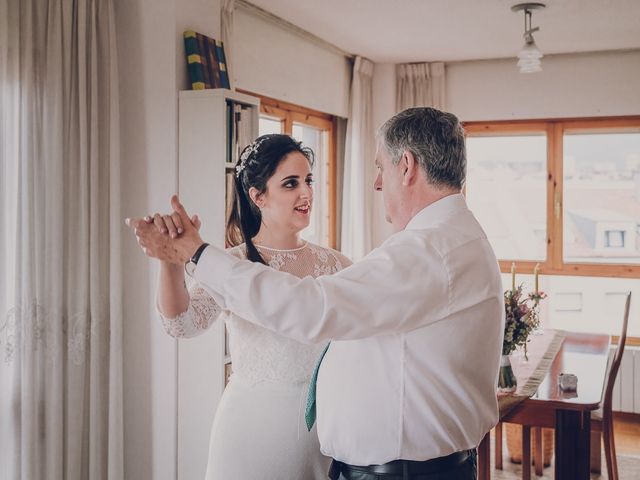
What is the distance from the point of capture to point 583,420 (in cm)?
296

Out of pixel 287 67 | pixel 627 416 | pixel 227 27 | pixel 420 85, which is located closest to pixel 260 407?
pixel 227 27

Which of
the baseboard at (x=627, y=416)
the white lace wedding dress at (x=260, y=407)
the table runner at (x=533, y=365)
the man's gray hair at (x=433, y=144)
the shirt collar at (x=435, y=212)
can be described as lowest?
the baseboard at (x=627, y=416)

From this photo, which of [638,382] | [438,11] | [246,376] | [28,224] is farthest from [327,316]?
[638,382]

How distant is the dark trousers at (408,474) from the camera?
1491 millimetres

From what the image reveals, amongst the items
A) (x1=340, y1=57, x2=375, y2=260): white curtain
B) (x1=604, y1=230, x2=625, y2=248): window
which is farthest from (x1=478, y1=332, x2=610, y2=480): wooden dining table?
(x1=604, y1=230, x2=625, y2=248): window

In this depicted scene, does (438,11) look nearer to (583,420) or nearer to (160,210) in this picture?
(160,210)

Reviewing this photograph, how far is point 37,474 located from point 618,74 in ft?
16.9

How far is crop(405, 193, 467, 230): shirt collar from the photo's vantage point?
58.6 inches

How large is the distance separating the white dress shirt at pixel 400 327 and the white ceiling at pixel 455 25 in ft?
10.4

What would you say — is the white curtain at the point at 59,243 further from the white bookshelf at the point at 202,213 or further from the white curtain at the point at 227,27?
the white curtain at the point at 227,27

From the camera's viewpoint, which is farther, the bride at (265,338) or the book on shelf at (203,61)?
the book on shelf at (203,61)

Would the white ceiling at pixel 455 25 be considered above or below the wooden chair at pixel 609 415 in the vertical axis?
above

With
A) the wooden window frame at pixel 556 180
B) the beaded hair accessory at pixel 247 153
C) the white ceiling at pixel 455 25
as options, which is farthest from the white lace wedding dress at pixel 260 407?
the wooden window frame at pixel 556 180

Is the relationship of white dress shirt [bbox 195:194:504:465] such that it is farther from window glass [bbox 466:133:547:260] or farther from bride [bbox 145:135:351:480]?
window glass [bbox 466:133:547:260]
